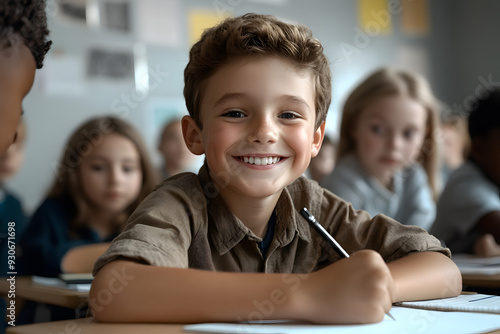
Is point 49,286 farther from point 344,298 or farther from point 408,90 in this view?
point 408,90

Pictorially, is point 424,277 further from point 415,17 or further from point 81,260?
point 415,17

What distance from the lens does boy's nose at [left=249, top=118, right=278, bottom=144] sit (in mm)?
916

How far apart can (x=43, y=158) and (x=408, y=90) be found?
194cm

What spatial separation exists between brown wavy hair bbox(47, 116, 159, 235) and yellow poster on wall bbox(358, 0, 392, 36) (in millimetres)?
2749

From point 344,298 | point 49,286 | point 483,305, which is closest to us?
point 344,298

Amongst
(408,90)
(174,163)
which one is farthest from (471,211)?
(174,163)

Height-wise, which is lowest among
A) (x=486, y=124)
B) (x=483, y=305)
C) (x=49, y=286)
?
(x=49, y=286)

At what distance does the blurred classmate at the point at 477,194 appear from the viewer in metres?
1.85

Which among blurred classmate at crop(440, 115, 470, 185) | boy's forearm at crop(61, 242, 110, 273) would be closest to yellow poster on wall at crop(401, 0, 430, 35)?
blurred classmate at crop(440, 115, 470, 185)

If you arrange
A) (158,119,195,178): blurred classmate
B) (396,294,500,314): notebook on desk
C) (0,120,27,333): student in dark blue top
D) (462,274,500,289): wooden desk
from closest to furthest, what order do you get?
(396,294,500,314): notebook on desk, (462,274,500,289): wooden desk, (0,120,27,333): student in dark blue top, (158,119,195,178): blurred classmate

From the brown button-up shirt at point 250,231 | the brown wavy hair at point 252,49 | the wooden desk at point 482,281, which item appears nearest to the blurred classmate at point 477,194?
the wooden desk at point 482,281

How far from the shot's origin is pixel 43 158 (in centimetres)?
321

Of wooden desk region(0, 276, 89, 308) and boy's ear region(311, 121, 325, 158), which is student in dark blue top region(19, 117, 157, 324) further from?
boy's ear region(311, 121, 325, 158)

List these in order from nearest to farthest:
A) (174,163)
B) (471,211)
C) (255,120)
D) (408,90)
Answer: (255,120)
(471,211)
(408,90)
(174,163)
